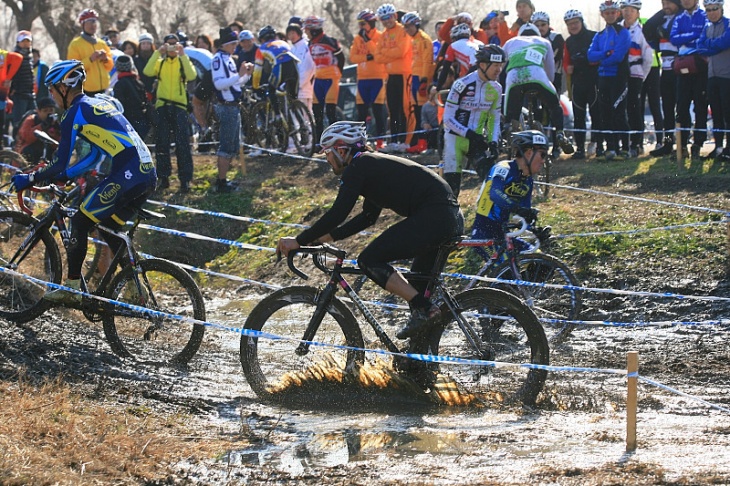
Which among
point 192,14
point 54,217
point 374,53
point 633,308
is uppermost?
point 192,14

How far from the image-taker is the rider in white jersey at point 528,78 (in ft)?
47.6

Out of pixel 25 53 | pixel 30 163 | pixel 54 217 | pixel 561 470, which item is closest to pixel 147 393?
pixel 54 217

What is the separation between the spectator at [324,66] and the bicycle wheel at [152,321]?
8.92 meters

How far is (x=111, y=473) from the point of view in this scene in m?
6.11

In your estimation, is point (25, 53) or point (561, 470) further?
point (25, 53)

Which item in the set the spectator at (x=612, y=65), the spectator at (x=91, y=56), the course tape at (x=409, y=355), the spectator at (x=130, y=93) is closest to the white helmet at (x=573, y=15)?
the spectator at (x=612, y=65)

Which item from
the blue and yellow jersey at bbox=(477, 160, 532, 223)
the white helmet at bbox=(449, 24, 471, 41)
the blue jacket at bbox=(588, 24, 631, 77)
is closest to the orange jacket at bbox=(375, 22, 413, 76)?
the white helmet at bbox=(449, 24, 471, 41)

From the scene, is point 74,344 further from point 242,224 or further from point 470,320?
point 242,224

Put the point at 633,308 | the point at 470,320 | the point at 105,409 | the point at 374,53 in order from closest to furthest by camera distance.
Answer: the point at 105,409
the point at 470,320
the point at 633,308
the point at 374,53

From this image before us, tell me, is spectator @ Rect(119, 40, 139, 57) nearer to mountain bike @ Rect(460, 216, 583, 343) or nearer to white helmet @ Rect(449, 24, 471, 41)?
white helmet @ Rect(449, 24, 471, 41)

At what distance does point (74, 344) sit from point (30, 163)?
26.8 ft

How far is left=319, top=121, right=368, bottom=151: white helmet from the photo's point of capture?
771 cm

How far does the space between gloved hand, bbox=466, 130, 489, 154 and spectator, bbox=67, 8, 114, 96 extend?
678 centimetres

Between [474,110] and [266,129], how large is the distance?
6.38m
